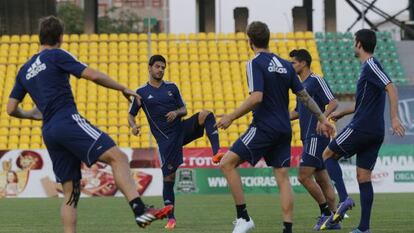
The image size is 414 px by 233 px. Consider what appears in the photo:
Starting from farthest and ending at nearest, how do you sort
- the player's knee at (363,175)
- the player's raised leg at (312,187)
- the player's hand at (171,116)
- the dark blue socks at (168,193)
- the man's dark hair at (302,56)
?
the dark blue socks at (168,193) → the player's hand at (171,116) → the man's dark hair at (302,56) → the player's raised leg at (312,187) → the player's knee at (363,175)

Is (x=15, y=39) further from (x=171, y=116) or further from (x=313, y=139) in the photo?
(x=313, y=139)

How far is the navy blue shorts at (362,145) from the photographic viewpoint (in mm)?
10516

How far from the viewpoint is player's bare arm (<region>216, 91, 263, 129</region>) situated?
9.49 m

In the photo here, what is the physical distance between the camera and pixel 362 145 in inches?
416

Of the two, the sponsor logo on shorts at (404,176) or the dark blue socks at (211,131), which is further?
the sponsor logo on shorts at (404,176)

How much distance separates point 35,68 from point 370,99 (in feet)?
12.3

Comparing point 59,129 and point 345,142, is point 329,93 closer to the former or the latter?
point 345,142

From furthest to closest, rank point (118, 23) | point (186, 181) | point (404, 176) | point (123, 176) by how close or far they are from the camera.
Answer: point (118, 23), point (404, 176), point (186, 181), point (123, 176)

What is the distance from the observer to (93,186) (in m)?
25.0

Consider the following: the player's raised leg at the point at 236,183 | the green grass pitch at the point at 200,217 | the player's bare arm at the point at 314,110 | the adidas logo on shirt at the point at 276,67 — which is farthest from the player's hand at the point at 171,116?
the adidas logo on shirt at the point at 276,67

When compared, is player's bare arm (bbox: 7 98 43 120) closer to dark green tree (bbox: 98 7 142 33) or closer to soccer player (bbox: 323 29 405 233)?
soccer player (bbox: 323 29 405 233)

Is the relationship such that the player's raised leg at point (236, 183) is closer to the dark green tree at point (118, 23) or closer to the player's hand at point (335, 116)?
the player's hand at point (335, 116)

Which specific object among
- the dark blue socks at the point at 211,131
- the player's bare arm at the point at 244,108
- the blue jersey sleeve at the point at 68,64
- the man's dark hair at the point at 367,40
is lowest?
the dark blue socks at the point at 211,131

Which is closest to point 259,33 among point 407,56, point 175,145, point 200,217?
point 175,145
